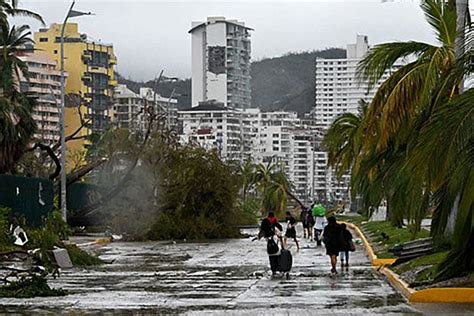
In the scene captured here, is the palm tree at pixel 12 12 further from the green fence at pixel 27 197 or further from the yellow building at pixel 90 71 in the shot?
the yellow building at pixel 90 71

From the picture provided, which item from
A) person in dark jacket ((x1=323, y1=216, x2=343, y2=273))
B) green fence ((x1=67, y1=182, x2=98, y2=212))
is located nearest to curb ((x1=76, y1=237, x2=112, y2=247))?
green fence ((x1=67, y1=182, x2=98, y2=212))

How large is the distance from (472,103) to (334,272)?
36.3 ft

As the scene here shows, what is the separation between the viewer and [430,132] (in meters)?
18.6

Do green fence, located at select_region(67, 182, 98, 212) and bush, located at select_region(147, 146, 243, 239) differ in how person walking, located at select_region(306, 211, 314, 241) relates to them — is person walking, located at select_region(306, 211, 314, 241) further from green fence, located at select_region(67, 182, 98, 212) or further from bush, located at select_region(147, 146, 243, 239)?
green fence, located at select_region(67, 182, 98, 212)

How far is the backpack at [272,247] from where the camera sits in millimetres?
27906

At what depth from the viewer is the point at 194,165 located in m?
54.9

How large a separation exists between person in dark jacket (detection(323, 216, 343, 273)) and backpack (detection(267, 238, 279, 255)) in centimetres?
161

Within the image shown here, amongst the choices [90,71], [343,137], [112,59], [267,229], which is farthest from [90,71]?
[267,229]

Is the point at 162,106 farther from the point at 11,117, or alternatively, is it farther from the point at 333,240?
the point at 333,240

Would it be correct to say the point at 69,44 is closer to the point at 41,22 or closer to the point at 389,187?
the point at 41,22

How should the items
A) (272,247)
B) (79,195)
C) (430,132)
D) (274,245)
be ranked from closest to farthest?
(430,132) → (272,247) → (274,245) → (79,195)

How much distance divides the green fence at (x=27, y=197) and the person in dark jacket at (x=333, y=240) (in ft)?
45.9

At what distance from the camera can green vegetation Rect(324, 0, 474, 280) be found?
18344 mm

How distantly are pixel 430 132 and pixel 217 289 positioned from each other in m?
7.46
